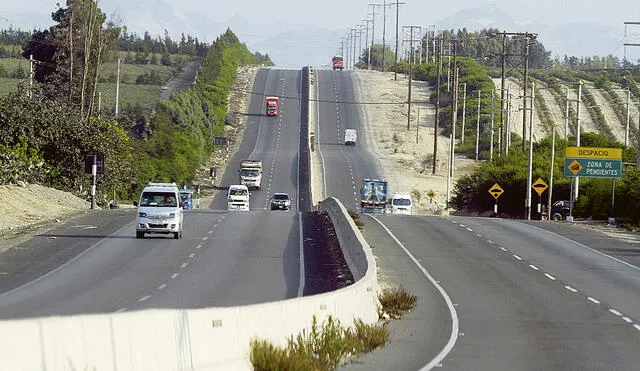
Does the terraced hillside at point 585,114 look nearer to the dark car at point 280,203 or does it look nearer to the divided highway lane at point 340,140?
the divided highway lane at point 340,140

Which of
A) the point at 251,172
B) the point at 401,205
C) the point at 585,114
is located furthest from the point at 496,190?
the point at 585,114

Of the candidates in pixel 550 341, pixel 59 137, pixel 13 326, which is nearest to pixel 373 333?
pixel 550 341

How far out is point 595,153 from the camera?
80.9 meters

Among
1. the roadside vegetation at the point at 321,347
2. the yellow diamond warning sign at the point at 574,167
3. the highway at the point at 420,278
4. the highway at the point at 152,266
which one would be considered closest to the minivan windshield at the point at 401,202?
the yellow diamond warning sign at the point at 574,167

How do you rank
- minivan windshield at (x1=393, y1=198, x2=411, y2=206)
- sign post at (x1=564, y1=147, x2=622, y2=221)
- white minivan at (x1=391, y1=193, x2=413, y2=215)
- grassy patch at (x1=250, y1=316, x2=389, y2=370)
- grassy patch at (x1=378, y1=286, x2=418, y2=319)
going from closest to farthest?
grassy patch at (x1=250, y1=316, x2=389, y2=370)
grassy patch at (x1=378, y1=286, x2=418, y2=319)
sign post at (x1=564, y1=147, x2=622, y2=221)
white minivan at (x1=391, y1=193, x2=413, y2=215)
minivan windshield at (x1=393, y1=198, x2=411, y2=206)

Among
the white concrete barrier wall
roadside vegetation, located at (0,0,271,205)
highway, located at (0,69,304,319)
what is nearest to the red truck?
roadside vegetation, located at (0,0,271,205)

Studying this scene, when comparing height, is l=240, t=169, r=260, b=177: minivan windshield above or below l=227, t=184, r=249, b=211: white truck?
above

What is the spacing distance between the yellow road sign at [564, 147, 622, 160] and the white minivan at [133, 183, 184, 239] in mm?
Answer: 37888

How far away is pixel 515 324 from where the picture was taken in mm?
27344

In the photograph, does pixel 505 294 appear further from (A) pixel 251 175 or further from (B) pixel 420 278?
(A) pixel 251 175

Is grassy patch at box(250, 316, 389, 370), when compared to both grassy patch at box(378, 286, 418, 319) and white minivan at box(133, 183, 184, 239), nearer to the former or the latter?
grassy patch at box(378, 286, 418, 319)

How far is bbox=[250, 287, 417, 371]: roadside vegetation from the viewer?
1492 cm

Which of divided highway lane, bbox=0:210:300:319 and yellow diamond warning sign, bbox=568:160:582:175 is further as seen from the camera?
yellow diamond warning sign, bbox=568:160:582:175

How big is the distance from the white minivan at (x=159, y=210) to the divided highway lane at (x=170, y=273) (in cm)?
55
